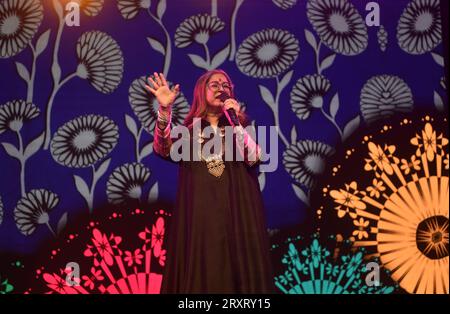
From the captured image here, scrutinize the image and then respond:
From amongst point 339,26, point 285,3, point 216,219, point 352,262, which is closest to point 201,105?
point 216,219

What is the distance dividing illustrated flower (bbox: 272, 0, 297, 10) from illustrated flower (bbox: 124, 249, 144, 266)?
1561 mm

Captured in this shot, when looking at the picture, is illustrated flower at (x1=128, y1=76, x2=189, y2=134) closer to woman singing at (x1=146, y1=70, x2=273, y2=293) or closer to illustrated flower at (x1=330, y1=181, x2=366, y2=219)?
woman singing at (x1=146, y1=70, x2=273, y2=293)

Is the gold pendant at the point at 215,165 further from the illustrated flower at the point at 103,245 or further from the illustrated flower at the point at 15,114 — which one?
the illustrated flower at the point at 15,114

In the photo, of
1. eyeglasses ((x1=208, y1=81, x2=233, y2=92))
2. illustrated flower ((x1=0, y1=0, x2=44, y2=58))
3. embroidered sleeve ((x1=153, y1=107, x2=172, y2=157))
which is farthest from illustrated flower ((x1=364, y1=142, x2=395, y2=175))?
illustrated flower ((x1=0, y1=0, x2=44, y2=58))

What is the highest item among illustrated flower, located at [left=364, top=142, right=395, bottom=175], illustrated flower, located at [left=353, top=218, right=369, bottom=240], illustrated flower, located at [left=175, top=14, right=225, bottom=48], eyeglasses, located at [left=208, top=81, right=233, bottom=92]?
illustrated flower, located at [left=175, top=14, right=225, bottom=48]

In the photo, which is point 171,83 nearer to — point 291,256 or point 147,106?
point 147,106

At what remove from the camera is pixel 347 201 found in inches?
142

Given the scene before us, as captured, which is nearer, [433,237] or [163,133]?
[163,133]

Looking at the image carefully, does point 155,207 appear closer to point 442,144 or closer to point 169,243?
point 169,243

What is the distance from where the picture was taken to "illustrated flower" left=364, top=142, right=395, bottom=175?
366 centimetres

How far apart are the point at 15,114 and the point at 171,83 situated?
Answer: 34.4 inches

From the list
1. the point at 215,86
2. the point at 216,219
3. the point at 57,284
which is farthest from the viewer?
the point at 57,284

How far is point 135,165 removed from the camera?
11.9 feet

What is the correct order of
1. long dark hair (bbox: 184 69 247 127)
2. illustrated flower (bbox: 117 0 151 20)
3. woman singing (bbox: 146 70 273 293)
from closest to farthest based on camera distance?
woman singing (bbox: 146 70 273 293), long dark hair (bbox: 184 69 247 127), illustrated flower (bbox: 117 0 151 20)
